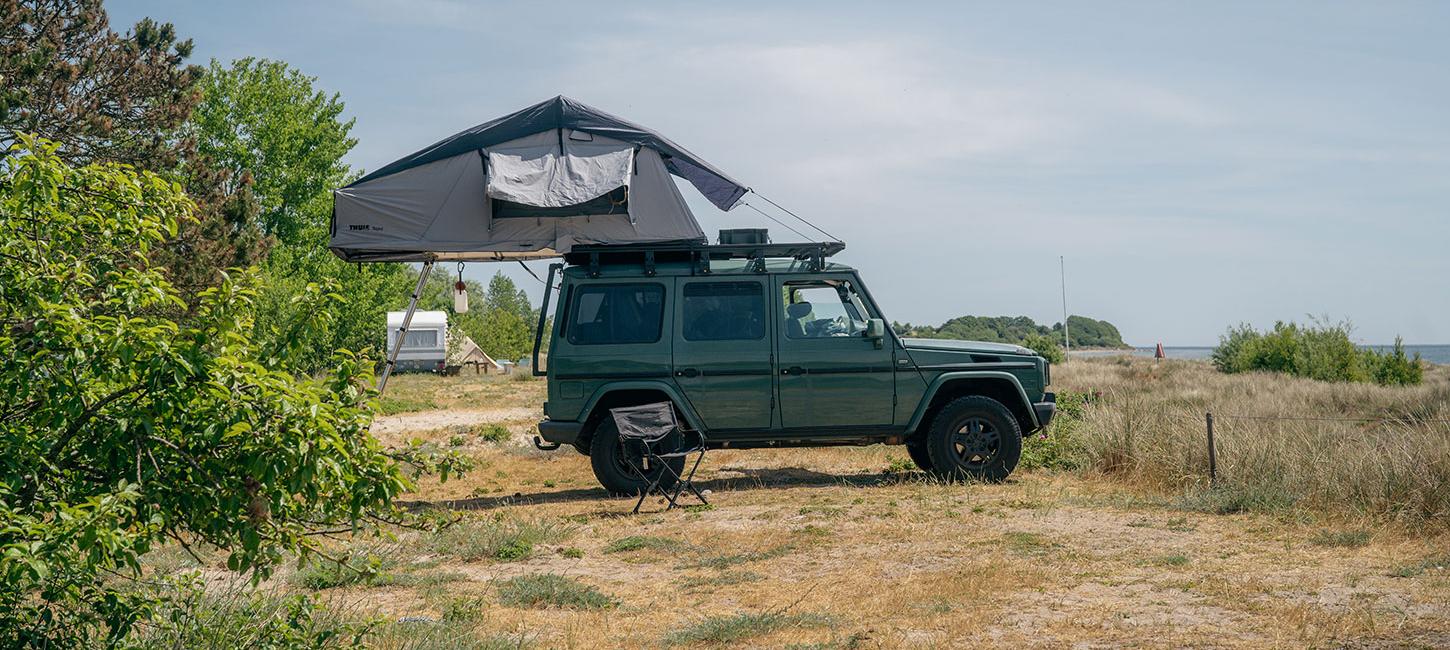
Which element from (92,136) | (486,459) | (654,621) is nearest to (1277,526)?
(654,621)

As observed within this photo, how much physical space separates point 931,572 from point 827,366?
389cm

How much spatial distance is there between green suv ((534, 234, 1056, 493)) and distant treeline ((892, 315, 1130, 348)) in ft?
13.5

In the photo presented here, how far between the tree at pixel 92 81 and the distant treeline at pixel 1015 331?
1500 cm

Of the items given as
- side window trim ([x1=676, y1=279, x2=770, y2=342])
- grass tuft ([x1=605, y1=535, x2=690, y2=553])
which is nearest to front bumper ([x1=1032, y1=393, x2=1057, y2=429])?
side window trim ([x1=676, y1=279, x2=770, y2=342])

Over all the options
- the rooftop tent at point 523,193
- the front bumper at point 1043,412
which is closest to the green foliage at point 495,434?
the rooftop tent at point 523,193

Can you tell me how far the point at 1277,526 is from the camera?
8.74 metres

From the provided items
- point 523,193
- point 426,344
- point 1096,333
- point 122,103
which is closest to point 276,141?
point 426,344

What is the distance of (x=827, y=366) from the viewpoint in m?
11.1

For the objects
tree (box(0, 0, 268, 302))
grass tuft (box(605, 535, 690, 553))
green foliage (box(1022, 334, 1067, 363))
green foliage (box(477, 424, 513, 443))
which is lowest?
grass tuft (box(605, 535, 690, 553))

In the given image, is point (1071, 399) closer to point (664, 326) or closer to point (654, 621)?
point (664, 326)

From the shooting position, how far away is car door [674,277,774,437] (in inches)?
432

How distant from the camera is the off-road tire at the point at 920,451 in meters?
11.6

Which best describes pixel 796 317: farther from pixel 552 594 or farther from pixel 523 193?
pixel 552 594

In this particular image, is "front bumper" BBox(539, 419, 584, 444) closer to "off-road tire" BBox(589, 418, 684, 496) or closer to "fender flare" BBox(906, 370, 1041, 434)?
"off-road tire" BBox(589, 418, 684, 496)
